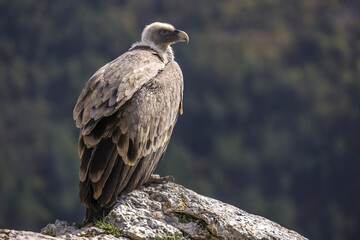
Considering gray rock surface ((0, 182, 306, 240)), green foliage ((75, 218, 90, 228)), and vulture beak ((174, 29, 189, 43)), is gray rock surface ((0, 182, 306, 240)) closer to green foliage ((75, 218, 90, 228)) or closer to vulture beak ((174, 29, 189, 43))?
green foliage ((75, 218, 90, 228))

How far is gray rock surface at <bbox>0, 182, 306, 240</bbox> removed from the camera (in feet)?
23.7

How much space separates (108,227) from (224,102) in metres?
94.7

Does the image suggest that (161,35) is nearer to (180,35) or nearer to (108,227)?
(180,35)

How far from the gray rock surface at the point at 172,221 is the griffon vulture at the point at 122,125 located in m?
0.25

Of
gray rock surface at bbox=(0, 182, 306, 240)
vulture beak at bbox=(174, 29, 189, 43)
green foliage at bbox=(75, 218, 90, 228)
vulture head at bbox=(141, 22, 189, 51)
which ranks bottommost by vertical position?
green foliage at bbox=(75, 218, 90, 228)

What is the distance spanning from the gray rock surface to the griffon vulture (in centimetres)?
25

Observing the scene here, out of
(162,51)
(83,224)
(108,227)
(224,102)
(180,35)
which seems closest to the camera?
(108,227)

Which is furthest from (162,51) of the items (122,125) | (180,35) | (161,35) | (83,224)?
(83,224)

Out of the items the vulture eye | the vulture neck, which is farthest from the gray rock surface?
the vulture eye

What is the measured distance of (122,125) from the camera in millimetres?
7633

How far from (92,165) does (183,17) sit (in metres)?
110

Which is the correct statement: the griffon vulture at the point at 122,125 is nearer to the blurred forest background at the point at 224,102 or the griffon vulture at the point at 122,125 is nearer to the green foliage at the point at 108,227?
the green foliage at the point at 108,227

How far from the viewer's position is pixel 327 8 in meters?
110

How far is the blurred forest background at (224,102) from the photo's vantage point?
3307 inches
